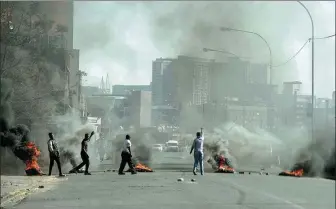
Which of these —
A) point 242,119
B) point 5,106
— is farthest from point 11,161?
point 242,119

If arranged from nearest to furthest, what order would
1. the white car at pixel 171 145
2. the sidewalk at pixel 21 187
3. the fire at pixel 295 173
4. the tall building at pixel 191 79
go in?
the sidewalk at pixel 21 187 → the fire at pixel 295 173 → the white car at pixel 171 145 → the tall building at pixel 191 79

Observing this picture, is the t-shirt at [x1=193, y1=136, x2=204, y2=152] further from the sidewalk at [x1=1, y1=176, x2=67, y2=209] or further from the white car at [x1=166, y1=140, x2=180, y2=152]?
the white car at [x1=166, y1=140, x2=180, y2=152]

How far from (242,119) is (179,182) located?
1868 centimetres

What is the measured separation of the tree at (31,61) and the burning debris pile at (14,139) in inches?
82.6

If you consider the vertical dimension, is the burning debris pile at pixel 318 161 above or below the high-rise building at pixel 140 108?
below

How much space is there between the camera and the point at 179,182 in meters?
14.8

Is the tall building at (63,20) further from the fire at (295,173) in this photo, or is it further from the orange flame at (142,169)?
the fire at (295,173)

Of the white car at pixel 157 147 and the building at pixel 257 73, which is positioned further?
the building at pixel 257 73

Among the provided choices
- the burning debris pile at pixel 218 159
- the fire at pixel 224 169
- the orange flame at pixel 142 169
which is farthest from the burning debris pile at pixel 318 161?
the orange flame at pixel 142 169

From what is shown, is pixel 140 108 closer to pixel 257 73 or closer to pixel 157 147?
pixel 157 147

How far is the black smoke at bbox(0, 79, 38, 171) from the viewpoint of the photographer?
1712cm

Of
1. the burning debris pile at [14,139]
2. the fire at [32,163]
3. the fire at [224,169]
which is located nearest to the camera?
the fire at [32,163]

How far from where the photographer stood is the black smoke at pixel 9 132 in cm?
1712

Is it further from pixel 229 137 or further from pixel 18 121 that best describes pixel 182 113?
pixel 18 121
